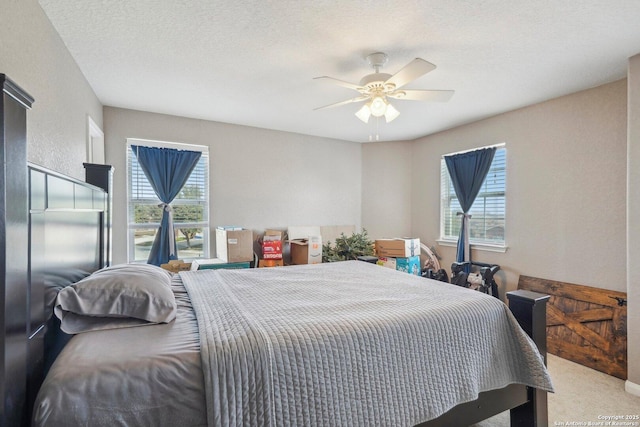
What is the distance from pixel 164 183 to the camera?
148 inches

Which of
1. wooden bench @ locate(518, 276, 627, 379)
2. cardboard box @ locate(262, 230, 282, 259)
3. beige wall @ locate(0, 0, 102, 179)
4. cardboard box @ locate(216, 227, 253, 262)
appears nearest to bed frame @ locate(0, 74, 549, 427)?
beige wall @ locate(0, 0, 102, 179)

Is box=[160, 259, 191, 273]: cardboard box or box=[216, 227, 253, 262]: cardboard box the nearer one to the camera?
box=[160, 259, 191, 273]: cardboard box

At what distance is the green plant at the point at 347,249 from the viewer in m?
4.46

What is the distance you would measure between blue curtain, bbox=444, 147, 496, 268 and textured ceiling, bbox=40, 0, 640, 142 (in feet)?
2.60

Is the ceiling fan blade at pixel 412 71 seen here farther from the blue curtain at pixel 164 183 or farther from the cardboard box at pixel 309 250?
the blue curtain at pixel 164 183

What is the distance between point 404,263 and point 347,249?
0.82 m

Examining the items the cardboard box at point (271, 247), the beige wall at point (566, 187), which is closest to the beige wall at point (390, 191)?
the beige wall at point (566, 187)

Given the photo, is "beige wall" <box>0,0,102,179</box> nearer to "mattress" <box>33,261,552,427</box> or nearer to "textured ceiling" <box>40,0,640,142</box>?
"textured ceiling" <box>40,0,640,142</box>

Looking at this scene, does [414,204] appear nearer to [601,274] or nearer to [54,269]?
[601,274]

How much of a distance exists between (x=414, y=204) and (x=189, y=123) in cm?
357

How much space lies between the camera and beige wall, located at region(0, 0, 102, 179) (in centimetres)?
144

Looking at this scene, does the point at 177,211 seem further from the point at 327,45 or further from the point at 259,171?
the point at 327,45

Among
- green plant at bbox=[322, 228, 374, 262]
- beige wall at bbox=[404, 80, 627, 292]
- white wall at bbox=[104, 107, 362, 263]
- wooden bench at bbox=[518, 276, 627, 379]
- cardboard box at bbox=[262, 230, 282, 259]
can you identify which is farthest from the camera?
green plant at bbox=[322, 228, 374, 262]

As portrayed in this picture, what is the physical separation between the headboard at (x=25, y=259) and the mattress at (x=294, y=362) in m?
0.10
